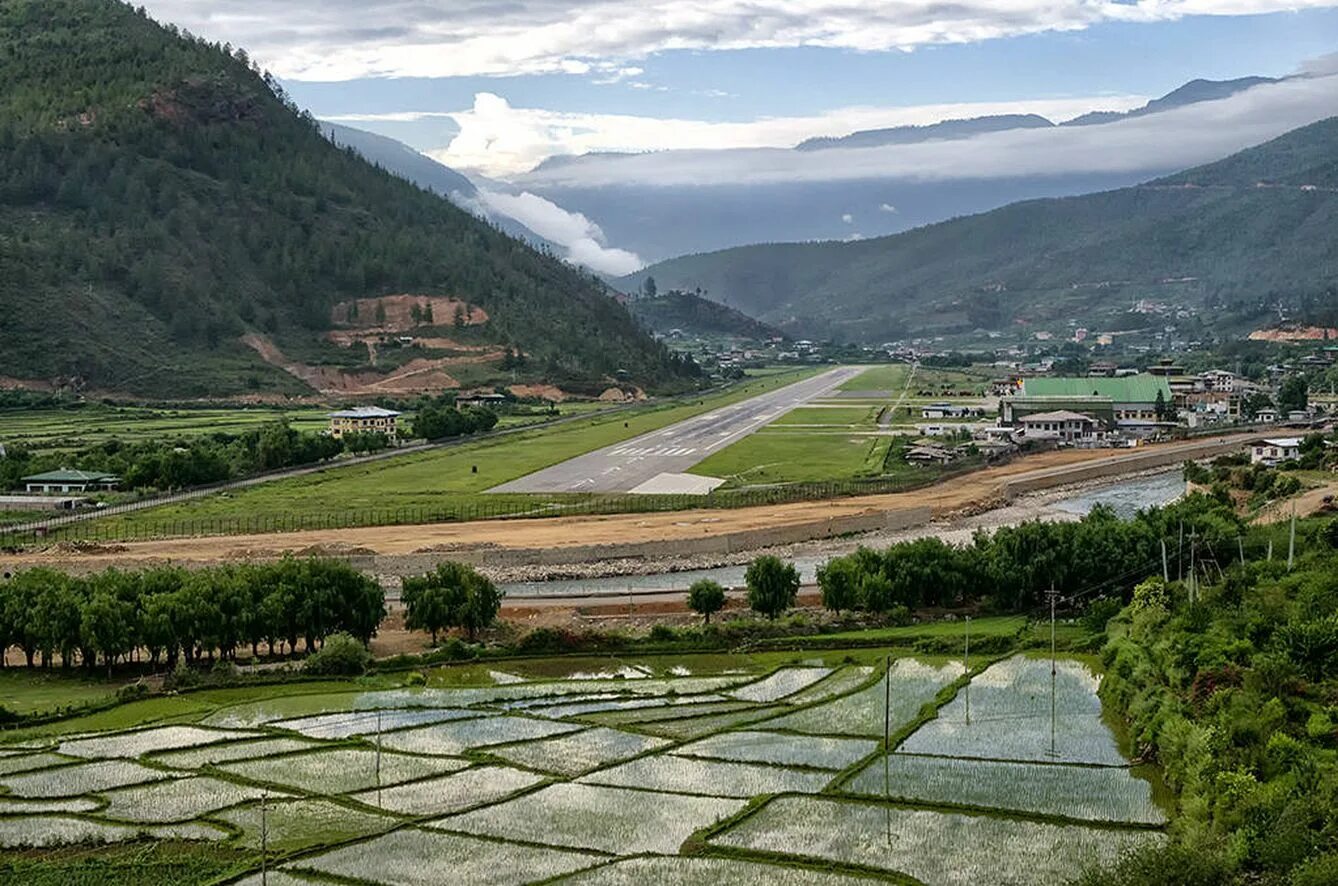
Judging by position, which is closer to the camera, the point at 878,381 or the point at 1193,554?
the point at 1193,554

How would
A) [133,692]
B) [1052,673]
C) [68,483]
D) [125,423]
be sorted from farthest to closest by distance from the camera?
[125,423] → [68,483] → [1052,673] → [133,692]

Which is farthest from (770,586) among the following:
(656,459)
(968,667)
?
(656,459)

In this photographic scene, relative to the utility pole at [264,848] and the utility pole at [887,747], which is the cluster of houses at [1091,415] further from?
the utility pole at [264,848]

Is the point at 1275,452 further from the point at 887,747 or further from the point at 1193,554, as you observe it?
the point at 887,747

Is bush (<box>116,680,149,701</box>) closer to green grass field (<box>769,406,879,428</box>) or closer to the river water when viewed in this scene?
the river water

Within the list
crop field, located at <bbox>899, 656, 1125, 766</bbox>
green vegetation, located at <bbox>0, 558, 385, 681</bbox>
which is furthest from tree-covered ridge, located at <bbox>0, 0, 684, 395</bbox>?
crop field, located at <bbox>899, 656, 1125, 766</bbox>

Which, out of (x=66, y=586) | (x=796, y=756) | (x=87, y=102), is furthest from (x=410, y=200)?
(x=796, y=756)

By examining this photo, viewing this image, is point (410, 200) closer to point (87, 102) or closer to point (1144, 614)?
point (87, 102)
